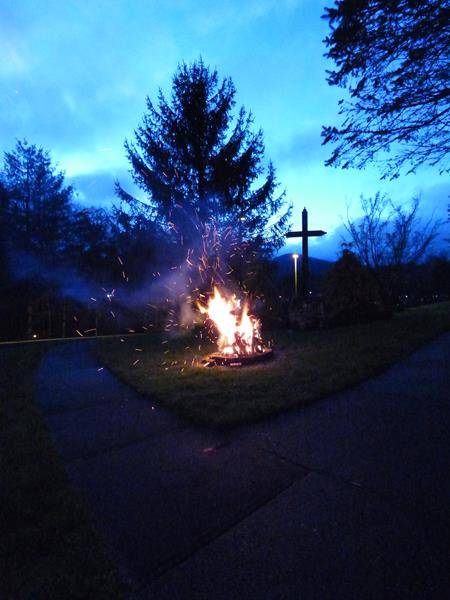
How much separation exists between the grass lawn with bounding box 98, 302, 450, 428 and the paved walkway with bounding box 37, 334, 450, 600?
324mm

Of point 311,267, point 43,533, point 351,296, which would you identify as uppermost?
point 311,267

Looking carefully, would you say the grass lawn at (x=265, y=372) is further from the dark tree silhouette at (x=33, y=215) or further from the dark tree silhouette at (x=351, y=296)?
the dark tree silhouette at (x=33, y=215)

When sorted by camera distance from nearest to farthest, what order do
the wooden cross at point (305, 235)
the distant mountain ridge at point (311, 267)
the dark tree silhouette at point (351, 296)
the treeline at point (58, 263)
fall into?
the dark tree silhouette at point (351, 296)
the wooden cross at point (305, 235)
the treeline at point (58, 263)
the distant mountain ridge at point (311, 267)

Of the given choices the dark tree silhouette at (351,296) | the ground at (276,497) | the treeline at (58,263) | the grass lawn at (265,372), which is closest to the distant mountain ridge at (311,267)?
the dark tree silhouette at (351,296)

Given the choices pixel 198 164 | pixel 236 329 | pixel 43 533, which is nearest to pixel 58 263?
pixel 198 164

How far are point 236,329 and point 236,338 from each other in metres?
0.28

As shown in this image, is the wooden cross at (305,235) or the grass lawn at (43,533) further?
the wooden cross at (305,235)

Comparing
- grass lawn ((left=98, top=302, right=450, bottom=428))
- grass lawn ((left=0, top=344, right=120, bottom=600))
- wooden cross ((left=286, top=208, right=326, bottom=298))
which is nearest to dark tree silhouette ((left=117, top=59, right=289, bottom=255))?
wooden cross ((left=286, top=208, right=326, bottom=298))

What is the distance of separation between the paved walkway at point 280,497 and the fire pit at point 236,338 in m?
2.70

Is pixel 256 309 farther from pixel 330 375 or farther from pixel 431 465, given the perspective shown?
pixel 431 465

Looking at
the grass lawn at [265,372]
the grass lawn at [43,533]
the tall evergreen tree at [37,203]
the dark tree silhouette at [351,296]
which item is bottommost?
the grass lawn at [43,533]

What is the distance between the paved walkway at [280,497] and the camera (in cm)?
181

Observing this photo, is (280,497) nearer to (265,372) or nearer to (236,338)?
(265,372)

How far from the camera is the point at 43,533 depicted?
2.22 meters
